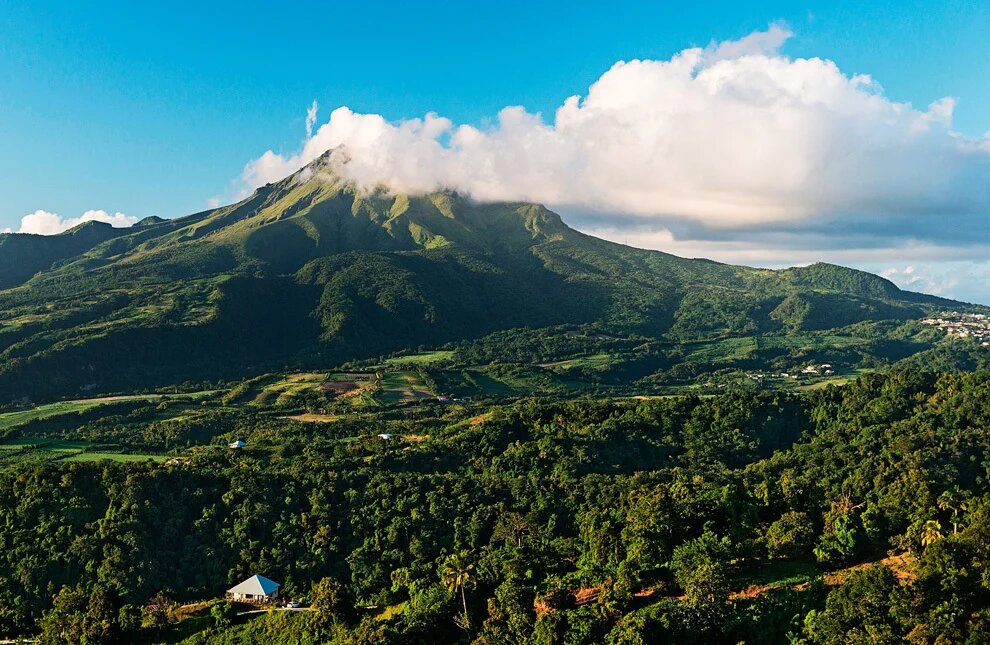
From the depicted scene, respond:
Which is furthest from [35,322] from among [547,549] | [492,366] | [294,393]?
[547,549]

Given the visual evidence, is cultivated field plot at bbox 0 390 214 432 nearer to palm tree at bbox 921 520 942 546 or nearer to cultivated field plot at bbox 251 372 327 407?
cultivated field plot at bbox 251 372 327 407

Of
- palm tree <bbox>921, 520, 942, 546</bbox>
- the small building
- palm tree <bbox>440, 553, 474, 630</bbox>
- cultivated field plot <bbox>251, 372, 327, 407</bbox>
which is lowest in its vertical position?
the small building

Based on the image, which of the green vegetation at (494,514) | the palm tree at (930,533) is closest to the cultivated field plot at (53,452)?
the green vegetation at (494,514)

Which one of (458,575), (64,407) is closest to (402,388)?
(64,407)

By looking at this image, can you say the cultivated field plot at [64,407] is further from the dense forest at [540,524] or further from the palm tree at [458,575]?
the palm tree at [458,575]

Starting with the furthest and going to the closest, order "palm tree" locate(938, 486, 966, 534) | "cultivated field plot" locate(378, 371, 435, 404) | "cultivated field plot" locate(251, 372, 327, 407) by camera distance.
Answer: "cultivated field plot" locate(378, 371, 435, 404), "cultivated field plot" locate(251, 372, 327, 407), "palm tree" locate(938, 486, 966, 534)

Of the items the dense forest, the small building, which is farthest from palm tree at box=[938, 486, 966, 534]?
the small building

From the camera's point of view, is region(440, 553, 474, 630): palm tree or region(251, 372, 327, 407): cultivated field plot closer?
region(440, 553, 474, 630): palm tree

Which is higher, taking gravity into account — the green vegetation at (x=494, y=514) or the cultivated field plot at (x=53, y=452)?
the green vegetation at (x=494, y=514)
